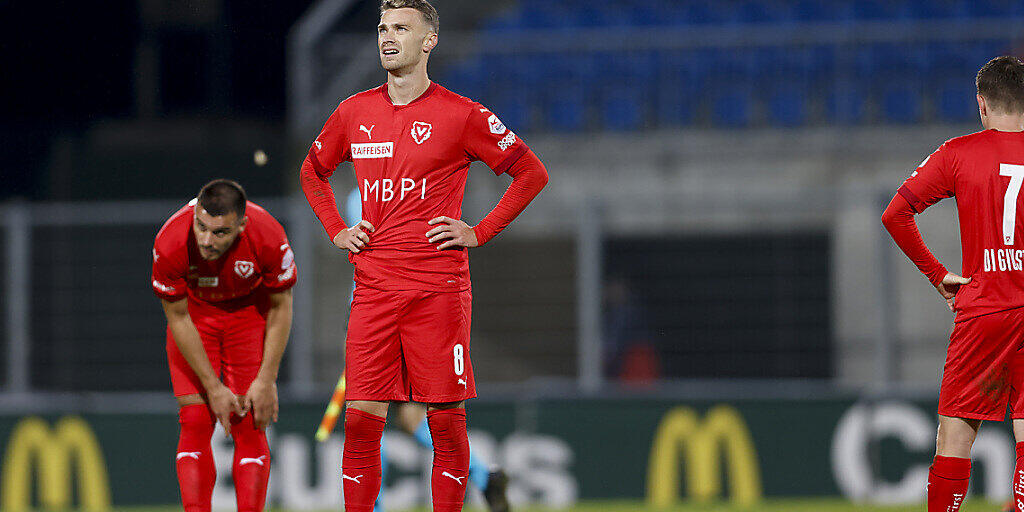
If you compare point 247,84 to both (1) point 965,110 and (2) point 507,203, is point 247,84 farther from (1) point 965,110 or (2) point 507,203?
(2) point 507,203

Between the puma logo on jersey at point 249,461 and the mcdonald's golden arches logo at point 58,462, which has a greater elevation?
the puma logo on jersey at point 249,461

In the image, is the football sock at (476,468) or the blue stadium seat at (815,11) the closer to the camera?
the football sock at (476,468)

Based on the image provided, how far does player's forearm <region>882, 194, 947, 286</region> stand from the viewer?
5.56m

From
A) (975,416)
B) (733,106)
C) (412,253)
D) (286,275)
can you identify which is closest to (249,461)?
(286,275)

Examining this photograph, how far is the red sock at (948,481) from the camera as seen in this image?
545cm

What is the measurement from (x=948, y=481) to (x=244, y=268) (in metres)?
2.94

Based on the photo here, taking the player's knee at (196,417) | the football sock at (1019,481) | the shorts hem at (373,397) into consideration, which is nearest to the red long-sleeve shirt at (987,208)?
the football sock at (1019,481)

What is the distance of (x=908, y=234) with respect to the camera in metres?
5.59

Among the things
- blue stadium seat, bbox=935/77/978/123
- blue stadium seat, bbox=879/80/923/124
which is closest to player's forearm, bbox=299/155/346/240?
blue stadium seat, bbox=879/80/923/124

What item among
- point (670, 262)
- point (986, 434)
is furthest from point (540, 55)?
point (986, 434)

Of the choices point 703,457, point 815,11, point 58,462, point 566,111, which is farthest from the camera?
point 815,11

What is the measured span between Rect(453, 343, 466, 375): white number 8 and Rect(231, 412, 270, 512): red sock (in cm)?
126

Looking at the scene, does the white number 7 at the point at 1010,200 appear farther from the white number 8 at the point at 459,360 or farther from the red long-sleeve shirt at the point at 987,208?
the white number 8 at the point at 459,360

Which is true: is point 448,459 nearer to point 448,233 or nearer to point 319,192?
point 448,233
